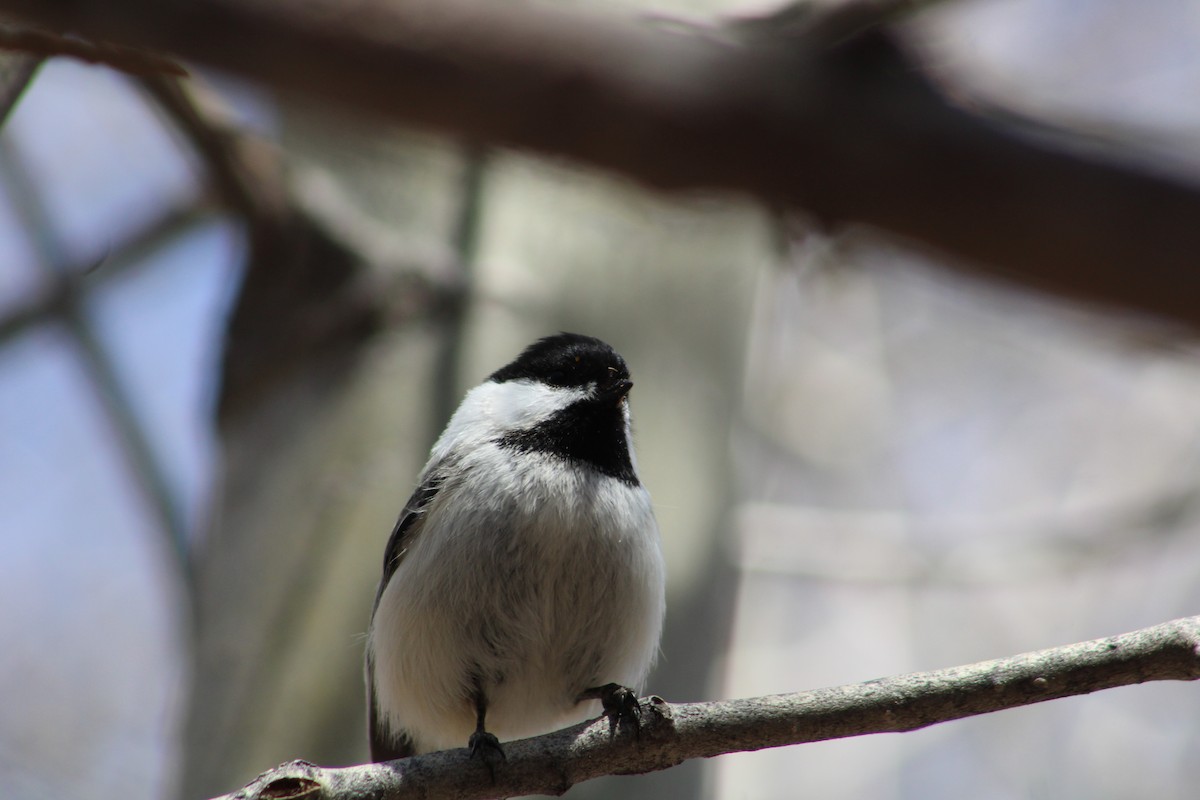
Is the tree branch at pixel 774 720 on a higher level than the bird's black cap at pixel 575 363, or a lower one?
lower

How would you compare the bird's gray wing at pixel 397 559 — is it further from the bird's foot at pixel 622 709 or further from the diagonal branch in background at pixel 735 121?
the diagonal branch in background at pixel 735 121

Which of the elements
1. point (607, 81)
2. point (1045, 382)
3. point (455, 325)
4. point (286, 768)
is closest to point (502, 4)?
point (607, 81)

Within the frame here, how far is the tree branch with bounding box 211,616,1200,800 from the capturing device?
4.20ft

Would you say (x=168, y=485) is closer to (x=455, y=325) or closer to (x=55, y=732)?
(x=455, y=325)

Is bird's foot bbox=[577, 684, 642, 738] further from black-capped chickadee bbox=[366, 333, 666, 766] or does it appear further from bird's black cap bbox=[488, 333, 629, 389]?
bird's black cap bbox=[488, 333, 629, 389]

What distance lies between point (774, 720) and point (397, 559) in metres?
1.02

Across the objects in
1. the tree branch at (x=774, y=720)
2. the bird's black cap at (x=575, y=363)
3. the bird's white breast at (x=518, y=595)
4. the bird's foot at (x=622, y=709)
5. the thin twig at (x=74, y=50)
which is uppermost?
the bird's black cap at (x=575, y=363)

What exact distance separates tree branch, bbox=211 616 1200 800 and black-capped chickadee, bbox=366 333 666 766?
15.5 inches

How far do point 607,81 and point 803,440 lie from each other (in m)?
4.89

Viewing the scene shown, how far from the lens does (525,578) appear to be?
196 centimetres

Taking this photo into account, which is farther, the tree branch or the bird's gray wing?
the bird's gray wing

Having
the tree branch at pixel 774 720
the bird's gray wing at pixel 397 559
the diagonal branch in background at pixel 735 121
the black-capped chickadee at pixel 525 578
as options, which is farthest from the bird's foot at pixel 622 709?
the diagonal branch in background at pixel 735 121

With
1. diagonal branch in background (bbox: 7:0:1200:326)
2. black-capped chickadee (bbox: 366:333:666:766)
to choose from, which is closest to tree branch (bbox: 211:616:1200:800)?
black-capped chickadee (bbox: 366:333:666:766)

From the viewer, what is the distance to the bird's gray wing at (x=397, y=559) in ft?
6.97
